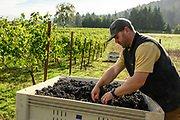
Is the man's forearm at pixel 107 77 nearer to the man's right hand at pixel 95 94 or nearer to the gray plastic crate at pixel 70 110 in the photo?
the man's right hand at pixel 95 94

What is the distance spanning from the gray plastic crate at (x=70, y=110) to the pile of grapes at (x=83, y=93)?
0.43 feet

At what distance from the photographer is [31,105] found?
2988 mm

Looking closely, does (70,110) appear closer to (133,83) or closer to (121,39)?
(133,83)

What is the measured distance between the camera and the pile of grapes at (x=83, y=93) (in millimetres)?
3020

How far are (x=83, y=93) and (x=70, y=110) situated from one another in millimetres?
583

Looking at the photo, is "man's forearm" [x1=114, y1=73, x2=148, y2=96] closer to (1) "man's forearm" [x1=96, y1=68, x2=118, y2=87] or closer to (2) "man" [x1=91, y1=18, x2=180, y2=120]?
(2) "man" [x1=91, y1=18, x2=180, y2=120]

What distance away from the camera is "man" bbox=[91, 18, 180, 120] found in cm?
290

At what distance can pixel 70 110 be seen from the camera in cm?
282

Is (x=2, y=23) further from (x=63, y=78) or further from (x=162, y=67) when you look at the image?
(x=162, y=67)

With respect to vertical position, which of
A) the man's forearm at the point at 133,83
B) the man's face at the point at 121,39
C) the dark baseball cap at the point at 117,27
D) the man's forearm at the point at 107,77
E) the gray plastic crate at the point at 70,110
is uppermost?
the dark baseball cap at the point at 117,27

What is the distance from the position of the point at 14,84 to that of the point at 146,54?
9454 mm

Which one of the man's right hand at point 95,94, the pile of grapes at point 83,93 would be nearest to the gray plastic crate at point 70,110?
the pile of grapes at point 83,93

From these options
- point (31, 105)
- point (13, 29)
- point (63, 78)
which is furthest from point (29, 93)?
point (13, 29)

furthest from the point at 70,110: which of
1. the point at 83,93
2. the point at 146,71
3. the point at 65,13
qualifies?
the point at 65,13
